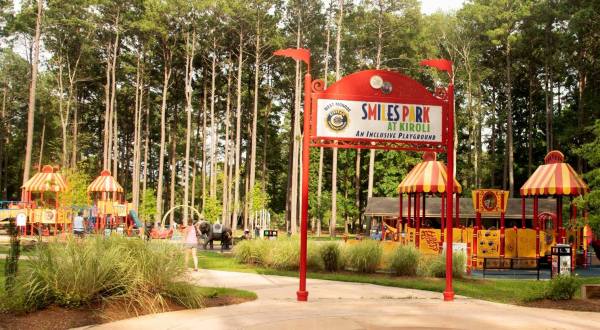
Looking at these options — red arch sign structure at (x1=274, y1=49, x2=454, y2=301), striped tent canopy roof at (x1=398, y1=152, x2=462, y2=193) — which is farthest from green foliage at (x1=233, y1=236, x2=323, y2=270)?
striped tent canopy roof at (x1=398, y1=152, x2=462, y2=193)

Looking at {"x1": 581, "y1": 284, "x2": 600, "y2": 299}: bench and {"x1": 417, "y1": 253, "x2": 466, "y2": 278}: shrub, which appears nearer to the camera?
{"x1": 581, "y1": 284, "x2": 600, "y2": 299}: bench

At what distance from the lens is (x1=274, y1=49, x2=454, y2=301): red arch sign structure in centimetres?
1150

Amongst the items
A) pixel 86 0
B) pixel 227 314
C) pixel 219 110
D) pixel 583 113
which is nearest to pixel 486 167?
pixel 583 113

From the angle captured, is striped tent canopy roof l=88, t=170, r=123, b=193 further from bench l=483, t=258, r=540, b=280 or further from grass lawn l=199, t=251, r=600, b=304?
bench l=483, t=258, r=540, b=280

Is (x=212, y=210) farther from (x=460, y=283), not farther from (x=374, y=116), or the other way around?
(x=374, y=116)

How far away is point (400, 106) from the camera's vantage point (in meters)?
11.8

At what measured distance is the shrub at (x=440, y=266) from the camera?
15633mm

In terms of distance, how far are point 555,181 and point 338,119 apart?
13815 mm

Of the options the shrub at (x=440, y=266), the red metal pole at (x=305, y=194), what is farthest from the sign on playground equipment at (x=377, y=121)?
the shrub at (x=440, y=266)

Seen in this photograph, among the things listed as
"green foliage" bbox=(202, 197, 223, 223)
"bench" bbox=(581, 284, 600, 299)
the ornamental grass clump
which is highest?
"green foliage" bbox=(202, 197, 223, 223)

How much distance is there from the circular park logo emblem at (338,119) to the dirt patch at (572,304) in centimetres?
488

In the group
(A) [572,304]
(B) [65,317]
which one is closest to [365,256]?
(A) [572,304]

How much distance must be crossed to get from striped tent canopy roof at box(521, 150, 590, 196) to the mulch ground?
57.0 feet

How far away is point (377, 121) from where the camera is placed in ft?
38.3
